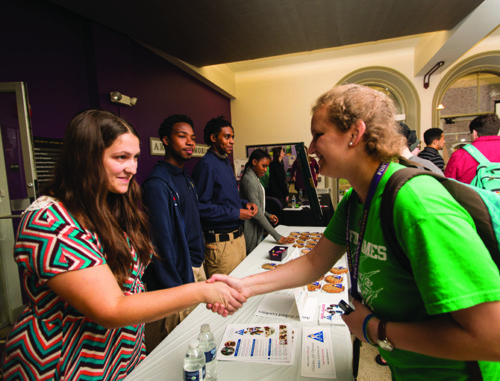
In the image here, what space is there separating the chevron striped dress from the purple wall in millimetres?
2276

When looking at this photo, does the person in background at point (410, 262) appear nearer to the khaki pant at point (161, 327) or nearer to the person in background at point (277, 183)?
the khaki pant at point (161, 327)

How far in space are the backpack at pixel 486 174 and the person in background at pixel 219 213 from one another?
213 centimetres

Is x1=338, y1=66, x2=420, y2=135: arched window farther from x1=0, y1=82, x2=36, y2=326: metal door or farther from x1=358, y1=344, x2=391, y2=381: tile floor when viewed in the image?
x1=0, y1=82, x2=36, y2=326: metal door

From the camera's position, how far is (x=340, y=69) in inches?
261

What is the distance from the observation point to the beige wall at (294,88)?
242 inches

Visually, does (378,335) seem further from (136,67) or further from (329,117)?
(136,67)

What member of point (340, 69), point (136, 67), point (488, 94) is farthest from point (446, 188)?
point (488, 94)

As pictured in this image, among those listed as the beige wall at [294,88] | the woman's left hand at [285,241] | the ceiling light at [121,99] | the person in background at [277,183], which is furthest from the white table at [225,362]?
the beige wall at [294,88]

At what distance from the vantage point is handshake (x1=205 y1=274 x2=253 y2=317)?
3.77 ft

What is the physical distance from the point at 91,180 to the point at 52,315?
487 millimetres

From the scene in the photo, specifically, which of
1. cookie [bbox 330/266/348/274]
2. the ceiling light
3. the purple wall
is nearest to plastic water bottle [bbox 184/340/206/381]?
cookie [bbox 330/266/348/274]

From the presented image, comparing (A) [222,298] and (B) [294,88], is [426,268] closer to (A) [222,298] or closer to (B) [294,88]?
(A) [222,298]

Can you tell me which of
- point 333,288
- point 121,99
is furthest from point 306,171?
point 121,99

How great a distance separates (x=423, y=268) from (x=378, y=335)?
28cm
